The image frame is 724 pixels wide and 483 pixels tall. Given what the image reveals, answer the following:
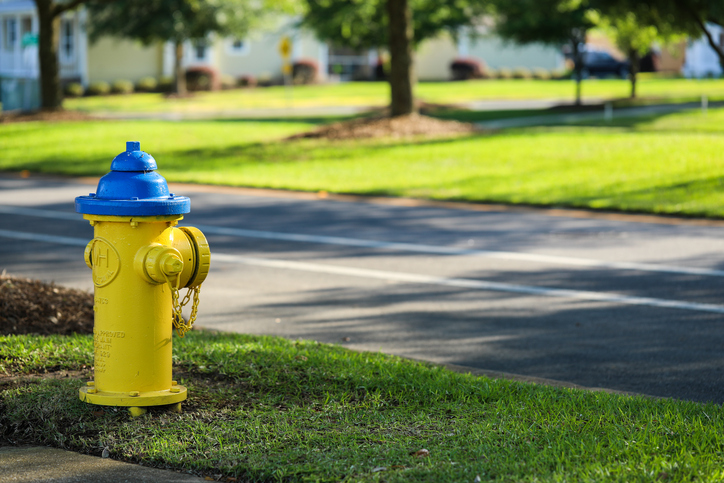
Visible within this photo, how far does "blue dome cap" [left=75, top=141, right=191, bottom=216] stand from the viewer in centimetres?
421

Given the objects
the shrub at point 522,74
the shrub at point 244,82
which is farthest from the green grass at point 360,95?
the shrub at point 522,74

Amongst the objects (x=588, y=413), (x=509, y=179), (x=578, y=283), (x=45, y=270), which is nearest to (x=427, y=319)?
(x=578, y=283)

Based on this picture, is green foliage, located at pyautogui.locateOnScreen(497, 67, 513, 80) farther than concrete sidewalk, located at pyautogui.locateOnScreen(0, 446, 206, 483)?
Yes

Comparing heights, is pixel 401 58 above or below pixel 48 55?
below

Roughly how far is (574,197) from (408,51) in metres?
10.1

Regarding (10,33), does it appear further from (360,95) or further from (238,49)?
(360,95)

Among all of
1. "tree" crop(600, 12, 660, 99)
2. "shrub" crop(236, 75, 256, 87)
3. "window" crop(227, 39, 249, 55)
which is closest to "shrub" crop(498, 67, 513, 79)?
"window" crop(227, 39, 249, 55)

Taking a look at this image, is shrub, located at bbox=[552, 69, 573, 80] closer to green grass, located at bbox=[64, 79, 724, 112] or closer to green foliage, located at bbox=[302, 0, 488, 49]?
green grass, located at bbox=[64, 79, 724, 112]

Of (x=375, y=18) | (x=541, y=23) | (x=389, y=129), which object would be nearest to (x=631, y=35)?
(x=541, y=23)

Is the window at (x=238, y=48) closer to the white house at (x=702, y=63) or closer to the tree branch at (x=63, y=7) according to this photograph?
the tree branch at (x=63, y=7)

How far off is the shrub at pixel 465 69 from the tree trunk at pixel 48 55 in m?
36.9

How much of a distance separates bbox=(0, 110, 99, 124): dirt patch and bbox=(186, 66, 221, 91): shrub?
22.2 meters

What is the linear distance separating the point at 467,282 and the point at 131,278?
4.88 m

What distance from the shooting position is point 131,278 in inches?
169
